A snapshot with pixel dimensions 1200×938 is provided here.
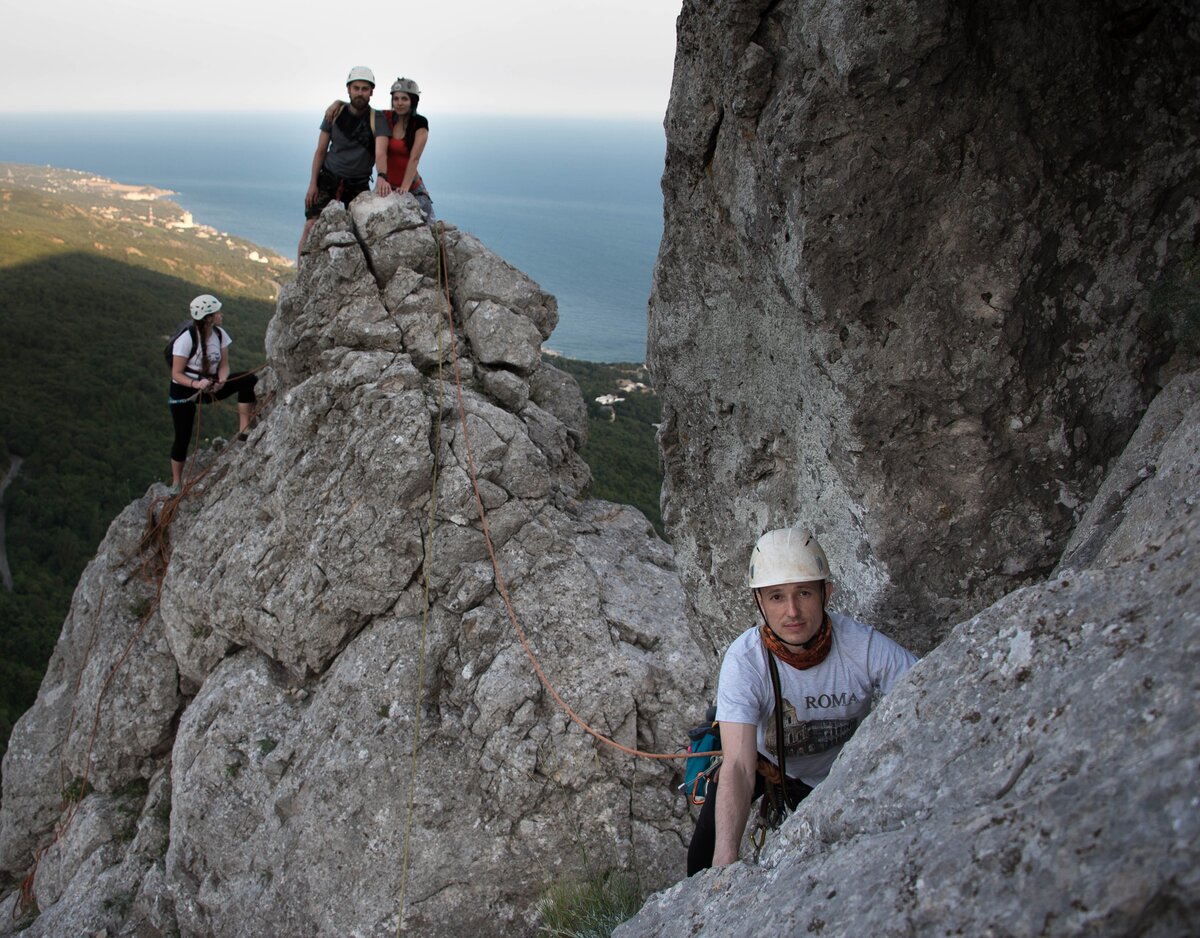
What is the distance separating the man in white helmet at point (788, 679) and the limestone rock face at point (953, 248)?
0.82 meters

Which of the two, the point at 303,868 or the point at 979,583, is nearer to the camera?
the point at 979,583

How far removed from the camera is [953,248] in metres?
3.93

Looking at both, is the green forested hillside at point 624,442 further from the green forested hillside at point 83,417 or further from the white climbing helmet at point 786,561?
the white climbing helmet at point 786,561

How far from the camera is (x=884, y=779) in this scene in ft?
9.49

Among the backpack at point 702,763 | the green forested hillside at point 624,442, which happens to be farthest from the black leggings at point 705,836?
the green forested hillside at point 624,442

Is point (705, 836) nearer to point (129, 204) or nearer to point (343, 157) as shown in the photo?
point (343, 157)

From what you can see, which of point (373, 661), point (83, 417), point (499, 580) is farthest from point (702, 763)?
point (83, 417)

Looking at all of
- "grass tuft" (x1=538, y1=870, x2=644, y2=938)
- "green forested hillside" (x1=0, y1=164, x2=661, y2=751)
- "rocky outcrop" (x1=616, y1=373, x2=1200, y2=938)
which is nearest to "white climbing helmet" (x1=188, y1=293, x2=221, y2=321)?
"grass tuft" (x1=538, y1=870, x2=644, y2=938)

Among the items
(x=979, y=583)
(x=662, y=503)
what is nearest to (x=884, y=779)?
(x=979, y=583)

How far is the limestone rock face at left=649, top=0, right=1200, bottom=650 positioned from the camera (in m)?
3.67

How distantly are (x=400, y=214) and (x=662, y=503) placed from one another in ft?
16.3

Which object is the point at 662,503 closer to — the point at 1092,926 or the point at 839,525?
the point at 839,525

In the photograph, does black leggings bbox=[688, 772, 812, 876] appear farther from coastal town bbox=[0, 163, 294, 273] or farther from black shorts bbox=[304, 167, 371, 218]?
coastal town bbox=[0, 163, 294, 273]

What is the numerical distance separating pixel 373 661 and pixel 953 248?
6003 millimetres
